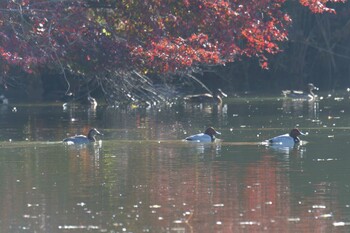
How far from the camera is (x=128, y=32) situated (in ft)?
71.3

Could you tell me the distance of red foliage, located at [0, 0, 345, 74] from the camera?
65.8 feet

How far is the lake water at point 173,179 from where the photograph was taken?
12.6 meters

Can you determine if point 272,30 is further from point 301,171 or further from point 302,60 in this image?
point 302,60

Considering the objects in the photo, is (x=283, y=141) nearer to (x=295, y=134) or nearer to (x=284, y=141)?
(x=284, y=141)

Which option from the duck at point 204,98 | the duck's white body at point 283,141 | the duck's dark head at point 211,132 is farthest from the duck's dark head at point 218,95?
the duck's white body at point 283,141

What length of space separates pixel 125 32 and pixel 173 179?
650 centimetres

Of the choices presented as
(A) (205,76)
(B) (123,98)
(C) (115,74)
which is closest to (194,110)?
(B) (123,98)

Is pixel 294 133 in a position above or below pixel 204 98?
below

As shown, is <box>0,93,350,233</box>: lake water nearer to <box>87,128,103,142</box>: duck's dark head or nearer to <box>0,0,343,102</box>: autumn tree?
<box>87,128,103,142</box>: duck's dark head

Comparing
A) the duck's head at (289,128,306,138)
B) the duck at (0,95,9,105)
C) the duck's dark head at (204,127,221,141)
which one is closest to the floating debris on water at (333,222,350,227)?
the duck's head at (289,128,306,138)

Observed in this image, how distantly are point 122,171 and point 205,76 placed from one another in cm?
2967

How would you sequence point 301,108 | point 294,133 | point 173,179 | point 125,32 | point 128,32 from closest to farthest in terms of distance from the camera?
1. point 173,179
2. point 128,32
3. point 125,32
4. point 294,133
5. point 301,108

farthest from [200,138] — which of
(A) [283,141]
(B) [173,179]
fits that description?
(B) [173,179]

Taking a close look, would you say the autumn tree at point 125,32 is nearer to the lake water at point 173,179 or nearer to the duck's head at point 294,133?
the lake water at point 173,179
